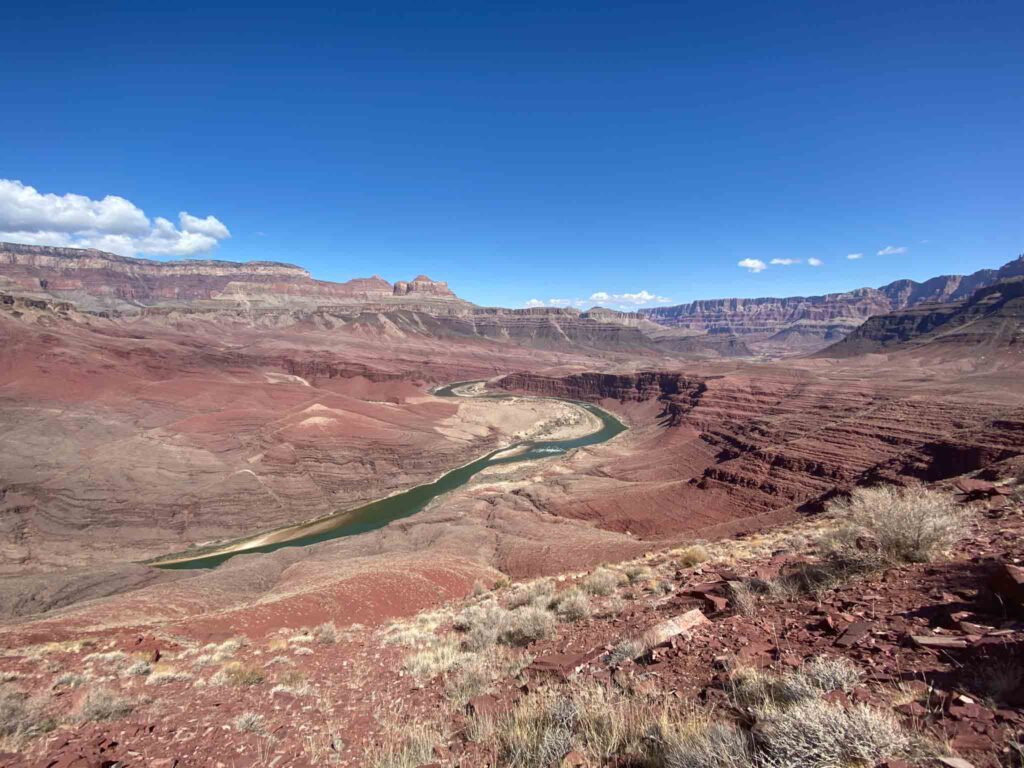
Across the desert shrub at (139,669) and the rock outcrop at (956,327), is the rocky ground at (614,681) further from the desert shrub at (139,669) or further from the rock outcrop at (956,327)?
the rock outcrop at (956,327)

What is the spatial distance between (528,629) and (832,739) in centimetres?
617

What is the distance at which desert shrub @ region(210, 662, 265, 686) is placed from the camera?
7367mm

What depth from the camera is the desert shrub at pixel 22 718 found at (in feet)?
17.7

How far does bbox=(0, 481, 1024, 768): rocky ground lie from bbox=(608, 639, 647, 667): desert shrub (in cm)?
4

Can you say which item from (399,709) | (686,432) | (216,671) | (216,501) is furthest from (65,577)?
(686,432)

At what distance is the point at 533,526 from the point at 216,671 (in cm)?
2474

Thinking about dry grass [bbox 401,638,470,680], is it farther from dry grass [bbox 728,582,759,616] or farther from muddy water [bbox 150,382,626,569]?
muddy water [bbox 150,382,626,569]

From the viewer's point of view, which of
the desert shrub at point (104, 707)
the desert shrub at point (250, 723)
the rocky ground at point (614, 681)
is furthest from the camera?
the desert shrub at point (104, 707)

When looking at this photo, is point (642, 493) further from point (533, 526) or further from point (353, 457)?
point (353, 457)

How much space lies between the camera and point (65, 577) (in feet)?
82.3

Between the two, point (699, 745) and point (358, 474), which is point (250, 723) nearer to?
point (699, 745)

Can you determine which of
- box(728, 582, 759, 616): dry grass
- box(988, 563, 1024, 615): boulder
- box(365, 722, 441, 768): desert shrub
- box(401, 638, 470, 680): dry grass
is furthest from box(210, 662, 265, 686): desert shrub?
box(988, 563, 1024, 615): boulder

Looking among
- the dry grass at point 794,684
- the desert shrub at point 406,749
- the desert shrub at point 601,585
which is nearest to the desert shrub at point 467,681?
the desert shrub at point 406,749

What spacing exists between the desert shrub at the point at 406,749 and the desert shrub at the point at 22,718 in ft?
14.7
